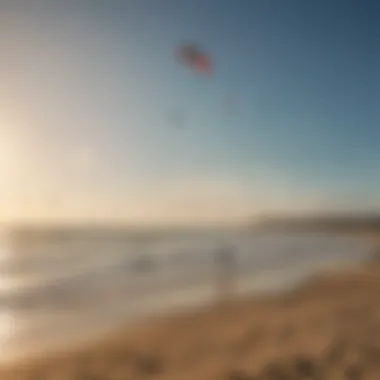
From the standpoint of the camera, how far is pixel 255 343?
A: 1.23 metres

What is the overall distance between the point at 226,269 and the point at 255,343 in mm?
155

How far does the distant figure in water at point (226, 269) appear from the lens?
125 centimetres

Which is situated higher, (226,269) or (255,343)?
(226,269)

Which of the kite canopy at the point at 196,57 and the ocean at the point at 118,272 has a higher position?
the kite canopy at the point at 196,57

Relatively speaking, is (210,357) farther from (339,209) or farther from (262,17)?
(262,17)

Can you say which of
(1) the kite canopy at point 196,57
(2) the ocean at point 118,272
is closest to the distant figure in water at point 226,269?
(2) the ocean at point 118,272

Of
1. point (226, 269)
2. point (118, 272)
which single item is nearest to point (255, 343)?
point (226, 269)

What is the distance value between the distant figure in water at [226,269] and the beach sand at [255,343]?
0.03 metres

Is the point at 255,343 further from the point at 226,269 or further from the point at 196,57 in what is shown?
the point at 196,57

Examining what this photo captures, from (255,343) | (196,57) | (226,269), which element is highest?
(196,57)

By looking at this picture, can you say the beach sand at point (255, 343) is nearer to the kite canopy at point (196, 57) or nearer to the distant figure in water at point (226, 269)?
the distant figure in water at point (226, 269)

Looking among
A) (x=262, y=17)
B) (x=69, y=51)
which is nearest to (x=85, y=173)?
(x=69, y=51)

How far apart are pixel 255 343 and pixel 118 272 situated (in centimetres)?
30

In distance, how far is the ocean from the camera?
121cm
